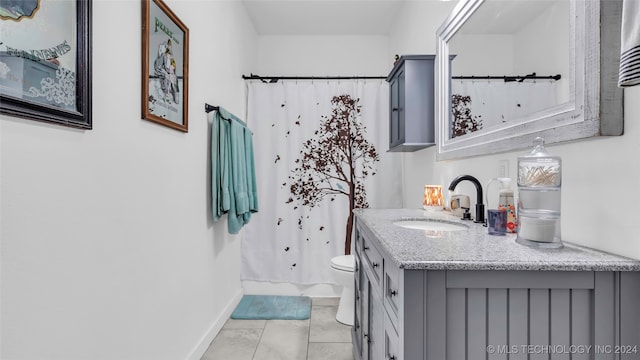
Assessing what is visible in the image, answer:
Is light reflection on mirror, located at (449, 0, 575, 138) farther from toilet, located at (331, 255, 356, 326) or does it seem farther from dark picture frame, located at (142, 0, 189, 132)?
dark picture frame, located at (142, 0, 189, 132)

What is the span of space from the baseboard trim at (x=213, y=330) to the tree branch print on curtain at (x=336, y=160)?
871mm

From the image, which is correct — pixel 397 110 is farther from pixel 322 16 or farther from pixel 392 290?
pixel 392 290

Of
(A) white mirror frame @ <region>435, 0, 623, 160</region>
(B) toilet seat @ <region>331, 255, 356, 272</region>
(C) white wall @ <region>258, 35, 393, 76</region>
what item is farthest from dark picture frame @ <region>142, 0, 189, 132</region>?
(C) white wall @ <region>258, 35, 393, 76</region>

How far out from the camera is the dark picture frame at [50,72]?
0.78 metres

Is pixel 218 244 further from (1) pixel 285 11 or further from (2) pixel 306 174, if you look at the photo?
(1) pixel 285 11

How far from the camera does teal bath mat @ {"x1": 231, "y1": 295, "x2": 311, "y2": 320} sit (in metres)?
2.47

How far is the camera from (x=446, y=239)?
0.99 metres

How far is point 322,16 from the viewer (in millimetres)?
3012

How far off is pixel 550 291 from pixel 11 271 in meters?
1.26

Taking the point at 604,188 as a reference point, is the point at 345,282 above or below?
below

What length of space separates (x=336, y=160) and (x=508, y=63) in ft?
5.88

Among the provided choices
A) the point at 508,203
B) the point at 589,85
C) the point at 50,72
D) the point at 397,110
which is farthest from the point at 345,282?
the point at 50,72

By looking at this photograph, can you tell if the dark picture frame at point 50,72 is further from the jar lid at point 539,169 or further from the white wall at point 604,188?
the white wall at point 604,188

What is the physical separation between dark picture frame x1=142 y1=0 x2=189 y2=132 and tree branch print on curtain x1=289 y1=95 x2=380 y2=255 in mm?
1338
